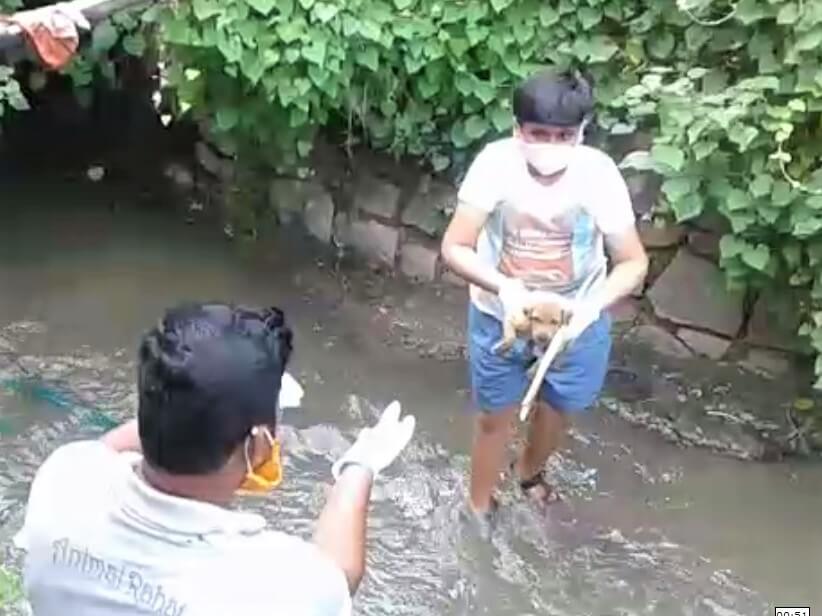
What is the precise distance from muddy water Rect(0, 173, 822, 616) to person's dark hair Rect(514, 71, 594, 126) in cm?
129

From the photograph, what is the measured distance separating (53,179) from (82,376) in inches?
73.4

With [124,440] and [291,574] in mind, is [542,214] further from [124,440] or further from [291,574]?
[291,574]

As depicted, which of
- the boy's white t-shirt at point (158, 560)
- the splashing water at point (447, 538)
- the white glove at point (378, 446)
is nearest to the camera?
the boy's white t-shirt at point (158, 560)

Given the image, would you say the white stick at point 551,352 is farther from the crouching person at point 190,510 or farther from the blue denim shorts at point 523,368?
the crouching person at point 190,510

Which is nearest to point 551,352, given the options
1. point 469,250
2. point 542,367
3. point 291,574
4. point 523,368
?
point 542,367

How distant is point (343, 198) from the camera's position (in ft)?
19.8

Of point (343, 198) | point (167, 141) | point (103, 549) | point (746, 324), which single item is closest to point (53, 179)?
point (167, 141)

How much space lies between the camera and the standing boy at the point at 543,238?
3809 millimetres

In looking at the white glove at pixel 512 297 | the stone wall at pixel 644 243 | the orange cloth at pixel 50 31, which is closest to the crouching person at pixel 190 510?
the white glove at pixel 512 297

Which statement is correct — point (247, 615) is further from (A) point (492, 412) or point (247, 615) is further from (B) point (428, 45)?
(B) point (428, 45)

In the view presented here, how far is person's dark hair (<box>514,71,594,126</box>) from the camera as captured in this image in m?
3.74

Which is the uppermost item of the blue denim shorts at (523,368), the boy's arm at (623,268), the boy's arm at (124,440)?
the boy's arm at (124,440)

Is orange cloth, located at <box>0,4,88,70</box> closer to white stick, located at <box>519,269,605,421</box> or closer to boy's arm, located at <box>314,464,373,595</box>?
white stick, located at <box>519,269,605,421</box>

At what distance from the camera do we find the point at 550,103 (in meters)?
3.74
